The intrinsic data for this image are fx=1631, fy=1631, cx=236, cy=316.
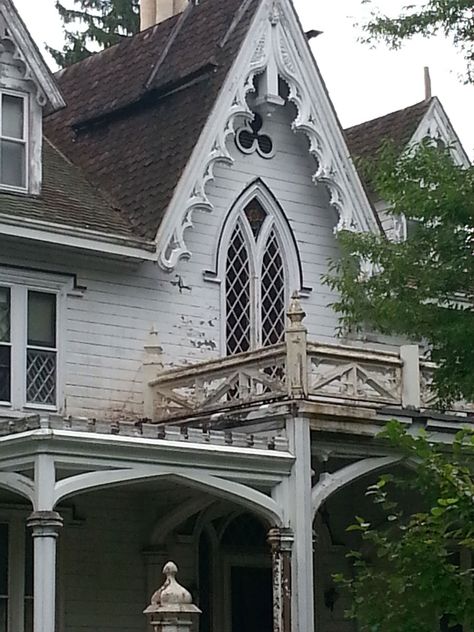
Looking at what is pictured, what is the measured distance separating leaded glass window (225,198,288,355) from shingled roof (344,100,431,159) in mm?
3089

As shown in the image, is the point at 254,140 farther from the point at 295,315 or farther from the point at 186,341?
the point at 295,315

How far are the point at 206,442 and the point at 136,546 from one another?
3.72 meters

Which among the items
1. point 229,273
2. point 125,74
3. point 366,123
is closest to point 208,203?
point 229,273

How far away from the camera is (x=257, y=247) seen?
25.3m

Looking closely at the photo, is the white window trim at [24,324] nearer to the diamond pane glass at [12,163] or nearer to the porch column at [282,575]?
the diamond pane glass at [12,163]

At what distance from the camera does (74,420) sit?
763 inches

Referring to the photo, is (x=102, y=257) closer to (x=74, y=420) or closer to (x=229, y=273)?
(x=229, y=273)

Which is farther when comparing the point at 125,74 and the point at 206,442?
the point at 125,74

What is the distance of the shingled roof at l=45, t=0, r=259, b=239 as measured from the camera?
24219mm

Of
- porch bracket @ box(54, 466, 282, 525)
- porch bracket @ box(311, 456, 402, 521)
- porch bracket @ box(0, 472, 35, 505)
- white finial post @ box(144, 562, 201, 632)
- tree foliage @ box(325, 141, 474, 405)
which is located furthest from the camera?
A: porch bracket @ box(311, 456, 402, 521)

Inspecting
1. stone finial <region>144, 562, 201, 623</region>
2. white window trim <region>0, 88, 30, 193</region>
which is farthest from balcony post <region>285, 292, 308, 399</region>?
stone finial <region>144, 562, 201, 623</region>

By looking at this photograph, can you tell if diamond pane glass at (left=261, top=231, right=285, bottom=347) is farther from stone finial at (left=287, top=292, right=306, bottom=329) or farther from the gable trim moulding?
stone finial at (left=287, top=292, right=306, bottom=329)

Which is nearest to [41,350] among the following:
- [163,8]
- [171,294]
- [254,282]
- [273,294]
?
[171,294]

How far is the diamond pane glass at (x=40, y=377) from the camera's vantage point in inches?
883
